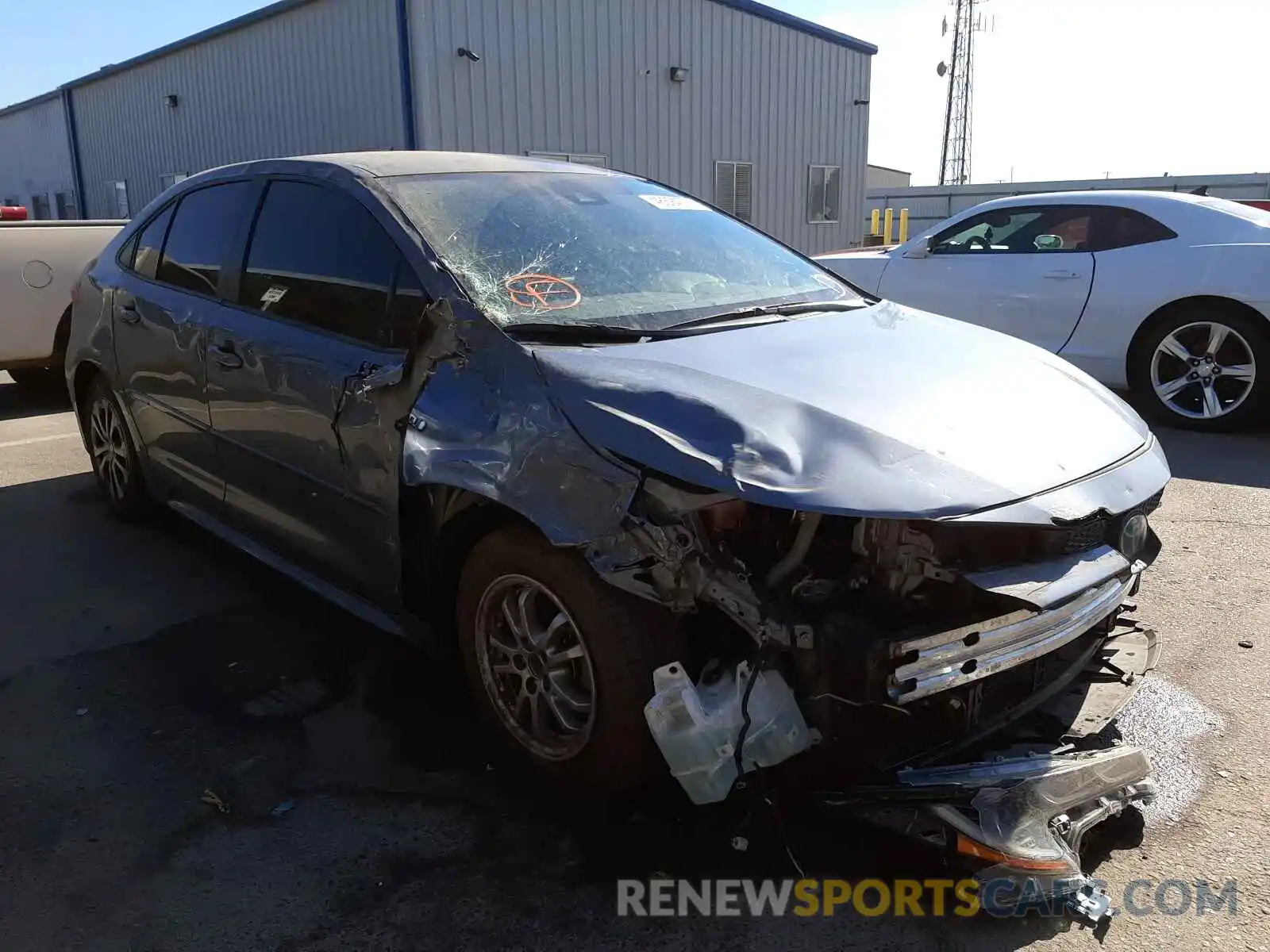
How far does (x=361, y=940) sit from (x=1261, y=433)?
6624 mm

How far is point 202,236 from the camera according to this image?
4055 millimetres

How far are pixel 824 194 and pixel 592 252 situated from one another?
16637mm

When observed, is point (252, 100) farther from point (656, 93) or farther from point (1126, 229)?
point (1126, 229)

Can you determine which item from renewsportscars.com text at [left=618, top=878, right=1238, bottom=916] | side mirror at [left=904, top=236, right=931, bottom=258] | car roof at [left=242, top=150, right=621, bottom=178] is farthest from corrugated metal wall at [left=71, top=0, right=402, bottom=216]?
renewsportscars.com text at [left=618, top=878, right=1238, bottom=916]

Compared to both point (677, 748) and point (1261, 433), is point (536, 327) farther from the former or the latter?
point (1261, 433)

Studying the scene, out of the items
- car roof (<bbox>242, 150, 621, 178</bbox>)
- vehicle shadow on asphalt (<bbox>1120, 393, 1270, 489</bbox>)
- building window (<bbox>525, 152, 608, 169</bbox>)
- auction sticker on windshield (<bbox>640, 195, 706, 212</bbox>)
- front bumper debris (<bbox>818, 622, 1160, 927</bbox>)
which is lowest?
vehicle shadow on asphalt (<bbox>1120, 393, 1270, 489</bbox>)

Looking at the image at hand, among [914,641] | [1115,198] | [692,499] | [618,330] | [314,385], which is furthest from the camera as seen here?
[1115,198]

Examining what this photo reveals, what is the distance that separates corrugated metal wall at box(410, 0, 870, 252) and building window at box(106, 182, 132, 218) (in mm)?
11065

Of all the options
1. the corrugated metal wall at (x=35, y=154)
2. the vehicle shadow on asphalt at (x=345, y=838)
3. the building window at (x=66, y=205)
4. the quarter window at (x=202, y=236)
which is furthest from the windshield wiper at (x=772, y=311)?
the corrugated metal wall at (x=35, y=154)

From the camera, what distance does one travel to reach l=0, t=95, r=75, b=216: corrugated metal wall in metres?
23.5

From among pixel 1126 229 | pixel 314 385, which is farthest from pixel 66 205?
pixel 314 385

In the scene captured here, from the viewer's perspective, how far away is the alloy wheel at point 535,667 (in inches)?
101

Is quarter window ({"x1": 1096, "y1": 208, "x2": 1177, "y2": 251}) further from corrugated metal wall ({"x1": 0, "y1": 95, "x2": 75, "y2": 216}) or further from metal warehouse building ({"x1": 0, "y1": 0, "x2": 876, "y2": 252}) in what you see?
corrugated metal wall ({"x1": 0, "y1": 95, "x2": 75, "y2": 216})

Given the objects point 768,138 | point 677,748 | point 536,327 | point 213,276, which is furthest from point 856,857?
point 768,138
